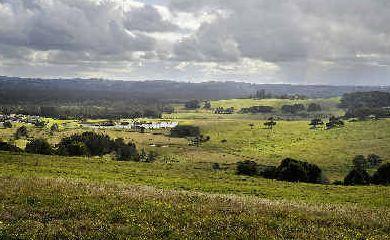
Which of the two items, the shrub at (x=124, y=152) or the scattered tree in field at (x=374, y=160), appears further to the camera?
the scattered tree in field at (x=374, y=160)

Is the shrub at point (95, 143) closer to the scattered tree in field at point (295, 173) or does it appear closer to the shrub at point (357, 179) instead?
the scattered tree in field at point (295, 173)

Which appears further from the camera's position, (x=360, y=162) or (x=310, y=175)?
(x=360, y=162)

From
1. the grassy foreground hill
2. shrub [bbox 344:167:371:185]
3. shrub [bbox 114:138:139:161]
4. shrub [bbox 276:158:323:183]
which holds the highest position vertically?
the grassy foreground hill

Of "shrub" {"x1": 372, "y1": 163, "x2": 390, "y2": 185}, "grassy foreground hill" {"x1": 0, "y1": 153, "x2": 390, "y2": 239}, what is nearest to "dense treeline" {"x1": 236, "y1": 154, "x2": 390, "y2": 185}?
"shrub" {"x1": 372, "y1": 163, "x2": 390, "y2": 185}

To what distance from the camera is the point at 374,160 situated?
494 feet

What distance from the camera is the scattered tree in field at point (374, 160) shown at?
485 ft

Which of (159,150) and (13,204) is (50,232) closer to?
(13,204)

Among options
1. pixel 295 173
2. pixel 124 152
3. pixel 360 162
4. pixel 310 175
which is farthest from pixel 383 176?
pixel 124 152

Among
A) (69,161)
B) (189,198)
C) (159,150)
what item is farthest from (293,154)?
(189,198)

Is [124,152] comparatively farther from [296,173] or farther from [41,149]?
[296,173]

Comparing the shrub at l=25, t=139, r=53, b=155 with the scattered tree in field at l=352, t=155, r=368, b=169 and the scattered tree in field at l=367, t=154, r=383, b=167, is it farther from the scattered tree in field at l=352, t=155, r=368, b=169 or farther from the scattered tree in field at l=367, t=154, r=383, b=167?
the scattered tree in field at l=367, t=154, r=383, b=167

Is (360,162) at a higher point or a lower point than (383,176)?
lower

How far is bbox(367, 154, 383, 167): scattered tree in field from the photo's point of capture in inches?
5820

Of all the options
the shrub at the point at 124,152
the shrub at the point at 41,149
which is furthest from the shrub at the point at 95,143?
the shrub at the point at 41,149
